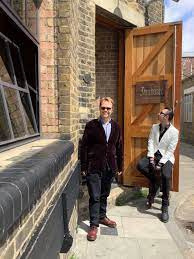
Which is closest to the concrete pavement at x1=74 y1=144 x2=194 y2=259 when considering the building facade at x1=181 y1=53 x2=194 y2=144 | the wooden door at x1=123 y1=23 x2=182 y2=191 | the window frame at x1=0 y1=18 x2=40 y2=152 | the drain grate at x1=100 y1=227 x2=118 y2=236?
the drain grate at x1=100 y1=227 x2=118 y2=236

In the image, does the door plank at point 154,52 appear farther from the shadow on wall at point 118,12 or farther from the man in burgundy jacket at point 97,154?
the man in burgundy jacket at point 97,154

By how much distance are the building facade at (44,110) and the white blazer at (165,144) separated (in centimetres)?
117

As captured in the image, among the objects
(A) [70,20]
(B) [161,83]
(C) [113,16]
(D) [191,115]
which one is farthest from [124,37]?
(D) [191,115]

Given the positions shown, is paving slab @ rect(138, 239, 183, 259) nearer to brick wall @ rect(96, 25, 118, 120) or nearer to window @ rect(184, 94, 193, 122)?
brick wall @ rect(96, 25, 118, 120)

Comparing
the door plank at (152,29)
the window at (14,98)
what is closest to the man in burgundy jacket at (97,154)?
the window at (14,98)

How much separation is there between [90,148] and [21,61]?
67.2 inches

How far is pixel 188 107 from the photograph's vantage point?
23188 millimetres

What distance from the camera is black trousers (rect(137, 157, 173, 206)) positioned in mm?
6074

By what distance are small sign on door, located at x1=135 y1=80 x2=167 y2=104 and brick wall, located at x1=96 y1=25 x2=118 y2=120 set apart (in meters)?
0.87

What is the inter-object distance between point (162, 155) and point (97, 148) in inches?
63.0

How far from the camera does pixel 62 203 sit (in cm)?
357

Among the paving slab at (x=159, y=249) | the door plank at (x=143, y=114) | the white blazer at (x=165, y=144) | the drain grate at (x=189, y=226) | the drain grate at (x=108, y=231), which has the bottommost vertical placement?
the drain grate at (x=189, y=226)

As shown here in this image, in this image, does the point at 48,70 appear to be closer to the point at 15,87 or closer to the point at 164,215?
the point at 15,87

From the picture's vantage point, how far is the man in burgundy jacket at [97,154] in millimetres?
5070
